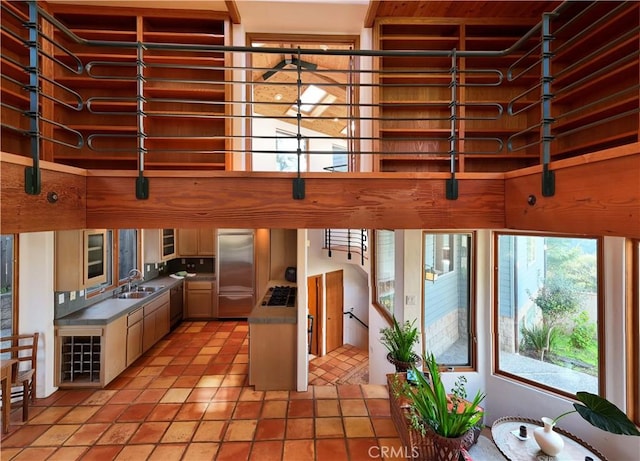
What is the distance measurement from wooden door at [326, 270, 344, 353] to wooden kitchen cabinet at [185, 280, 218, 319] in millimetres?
2264

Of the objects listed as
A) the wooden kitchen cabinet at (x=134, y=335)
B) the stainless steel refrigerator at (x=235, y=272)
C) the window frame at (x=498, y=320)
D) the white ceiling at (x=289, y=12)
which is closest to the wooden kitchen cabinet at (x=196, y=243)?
the stainless steel refrigerator at (x=235, y=272)

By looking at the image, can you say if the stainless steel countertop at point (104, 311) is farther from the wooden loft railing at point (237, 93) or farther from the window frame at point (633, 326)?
the window frame at point (633, 326)

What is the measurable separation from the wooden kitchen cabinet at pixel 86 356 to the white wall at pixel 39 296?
110 mm

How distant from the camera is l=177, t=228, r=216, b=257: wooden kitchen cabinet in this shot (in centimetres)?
596

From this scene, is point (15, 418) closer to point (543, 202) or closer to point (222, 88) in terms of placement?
point (222, 88)

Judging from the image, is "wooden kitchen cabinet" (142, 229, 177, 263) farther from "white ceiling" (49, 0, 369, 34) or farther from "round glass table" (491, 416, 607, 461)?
"round glass table" (491, 416, 607, 461)

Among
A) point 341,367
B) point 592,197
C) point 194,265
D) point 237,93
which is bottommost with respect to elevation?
point 341,367

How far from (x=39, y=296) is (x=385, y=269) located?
411 centimetres

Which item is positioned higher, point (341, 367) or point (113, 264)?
point (113, 264)

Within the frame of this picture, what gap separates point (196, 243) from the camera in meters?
6.00

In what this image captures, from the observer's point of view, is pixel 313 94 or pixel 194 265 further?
pixel 194 265

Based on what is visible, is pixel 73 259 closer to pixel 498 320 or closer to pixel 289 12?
pixel 289 12

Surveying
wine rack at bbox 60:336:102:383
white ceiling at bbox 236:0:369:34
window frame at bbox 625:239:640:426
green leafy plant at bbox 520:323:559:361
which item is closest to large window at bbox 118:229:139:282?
wine rack at bbox 60:336:102:383

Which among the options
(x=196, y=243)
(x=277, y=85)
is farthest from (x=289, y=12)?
(x=196, y=243)
